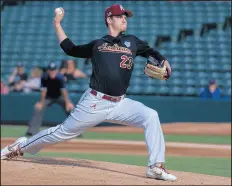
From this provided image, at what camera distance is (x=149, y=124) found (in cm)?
724

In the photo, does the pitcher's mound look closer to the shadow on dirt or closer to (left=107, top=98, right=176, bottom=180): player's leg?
the shadow on dirt

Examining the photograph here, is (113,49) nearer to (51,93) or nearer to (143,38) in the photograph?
(51,93)

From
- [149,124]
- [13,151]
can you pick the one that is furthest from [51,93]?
[149,124]

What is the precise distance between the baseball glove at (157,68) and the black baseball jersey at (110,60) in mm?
231

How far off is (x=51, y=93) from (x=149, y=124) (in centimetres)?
811

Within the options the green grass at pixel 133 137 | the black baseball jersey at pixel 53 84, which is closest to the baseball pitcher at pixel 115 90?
the black baseball jersey at pixel 53 84

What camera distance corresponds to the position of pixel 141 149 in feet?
44.8

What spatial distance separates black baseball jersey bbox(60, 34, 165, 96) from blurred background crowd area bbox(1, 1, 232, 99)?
13.3 m

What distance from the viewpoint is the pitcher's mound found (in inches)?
264

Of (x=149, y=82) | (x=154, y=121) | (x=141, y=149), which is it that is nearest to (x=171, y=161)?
(x=141, y=149)

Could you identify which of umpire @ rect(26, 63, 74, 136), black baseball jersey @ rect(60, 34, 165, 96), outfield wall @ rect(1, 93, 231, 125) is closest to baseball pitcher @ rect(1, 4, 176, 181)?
black baseball jersey @ rect(60, 34, 165, 96)

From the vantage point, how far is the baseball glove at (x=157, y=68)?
741cm

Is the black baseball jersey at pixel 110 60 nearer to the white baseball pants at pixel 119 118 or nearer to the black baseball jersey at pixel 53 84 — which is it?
the white baseball pants at pixel 119 118

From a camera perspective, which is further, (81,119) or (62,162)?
(62,162)
